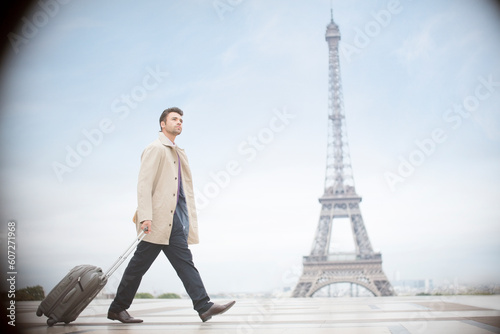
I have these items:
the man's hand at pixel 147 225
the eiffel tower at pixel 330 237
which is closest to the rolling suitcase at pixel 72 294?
the man's hand at pixel 147 225

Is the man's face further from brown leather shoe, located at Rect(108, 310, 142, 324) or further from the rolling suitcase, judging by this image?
brown leather shoe, located at Rect(108, 310, 142, 324)

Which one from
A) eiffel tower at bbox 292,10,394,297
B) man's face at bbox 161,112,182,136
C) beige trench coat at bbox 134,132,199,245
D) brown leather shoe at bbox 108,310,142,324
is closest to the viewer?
beige trench coat at bbox 134,132,199,245

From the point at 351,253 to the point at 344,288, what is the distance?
6.50ft

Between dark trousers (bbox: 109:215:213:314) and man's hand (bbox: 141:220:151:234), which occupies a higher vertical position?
man's hand (bbox: 141:220:151:234)

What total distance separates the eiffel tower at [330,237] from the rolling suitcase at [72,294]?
24.2 meters

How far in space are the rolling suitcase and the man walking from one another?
0.55 feet

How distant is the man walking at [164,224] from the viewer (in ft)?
13.5

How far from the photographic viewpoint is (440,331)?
10.0 ft

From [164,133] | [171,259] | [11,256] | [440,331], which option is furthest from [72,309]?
[440,331]

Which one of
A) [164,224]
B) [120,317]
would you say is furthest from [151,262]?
[120,317]

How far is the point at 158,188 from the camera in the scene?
423cm

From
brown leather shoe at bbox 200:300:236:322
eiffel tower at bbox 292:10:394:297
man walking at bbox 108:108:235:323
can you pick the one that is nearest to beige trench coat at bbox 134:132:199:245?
man walking at bbox 108:108:235:323

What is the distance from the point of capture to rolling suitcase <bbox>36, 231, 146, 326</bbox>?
→ 13.0ft

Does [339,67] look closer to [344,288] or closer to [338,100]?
[338,100]
